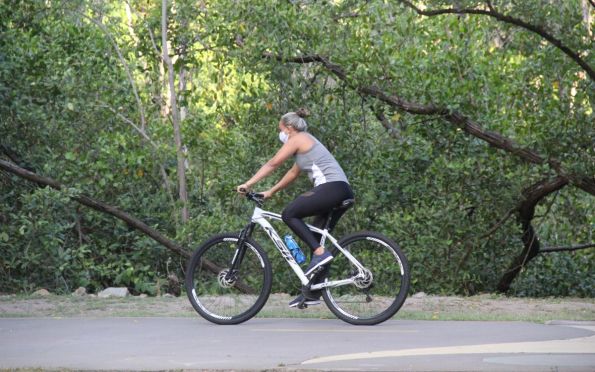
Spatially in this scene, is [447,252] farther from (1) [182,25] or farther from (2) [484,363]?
(2) [484,363]

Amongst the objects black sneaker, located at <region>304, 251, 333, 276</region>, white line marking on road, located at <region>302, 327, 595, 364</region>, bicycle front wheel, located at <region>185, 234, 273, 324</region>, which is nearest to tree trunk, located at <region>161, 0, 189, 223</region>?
bicycle front wheel, located at <region>185, 234, 273, 324</region>

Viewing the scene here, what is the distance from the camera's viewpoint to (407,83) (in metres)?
15.5

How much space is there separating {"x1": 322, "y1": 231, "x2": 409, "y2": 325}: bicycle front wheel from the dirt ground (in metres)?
0.44

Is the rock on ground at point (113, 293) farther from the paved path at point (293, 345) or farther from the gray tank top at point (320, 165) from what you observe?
the gray tank top at point (320, 165)

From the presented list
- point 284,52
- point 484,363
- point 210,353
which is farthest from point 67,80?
point 484,363

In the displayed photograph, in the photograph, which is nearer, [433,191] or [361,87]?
[361,87]

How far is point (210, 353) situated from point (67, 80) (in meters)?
10.4

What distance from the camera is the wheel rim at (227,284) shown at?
415 inches

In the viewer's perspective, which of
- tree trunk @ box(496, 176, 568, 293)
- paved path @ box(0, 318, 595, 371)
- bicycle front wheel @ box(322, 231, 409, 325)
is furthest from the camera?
tree trunk @ box(496, 176, 568, 293)

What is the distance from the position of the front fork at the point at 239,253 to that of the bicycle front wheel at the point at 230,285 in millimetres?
12

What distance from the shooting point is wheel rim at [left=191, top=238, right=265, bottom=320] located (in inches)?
415

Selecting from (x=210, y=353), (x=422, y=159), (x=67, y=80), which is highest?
(x=67, y=80)

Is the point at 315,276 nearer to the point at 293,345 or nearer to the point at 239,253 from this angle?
the point at 239,253

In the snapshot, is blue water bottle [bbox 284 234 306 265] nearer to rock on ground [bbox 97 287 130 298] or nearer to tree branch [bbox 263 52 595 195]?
rock on ground [bbox 97 287 130 298]
